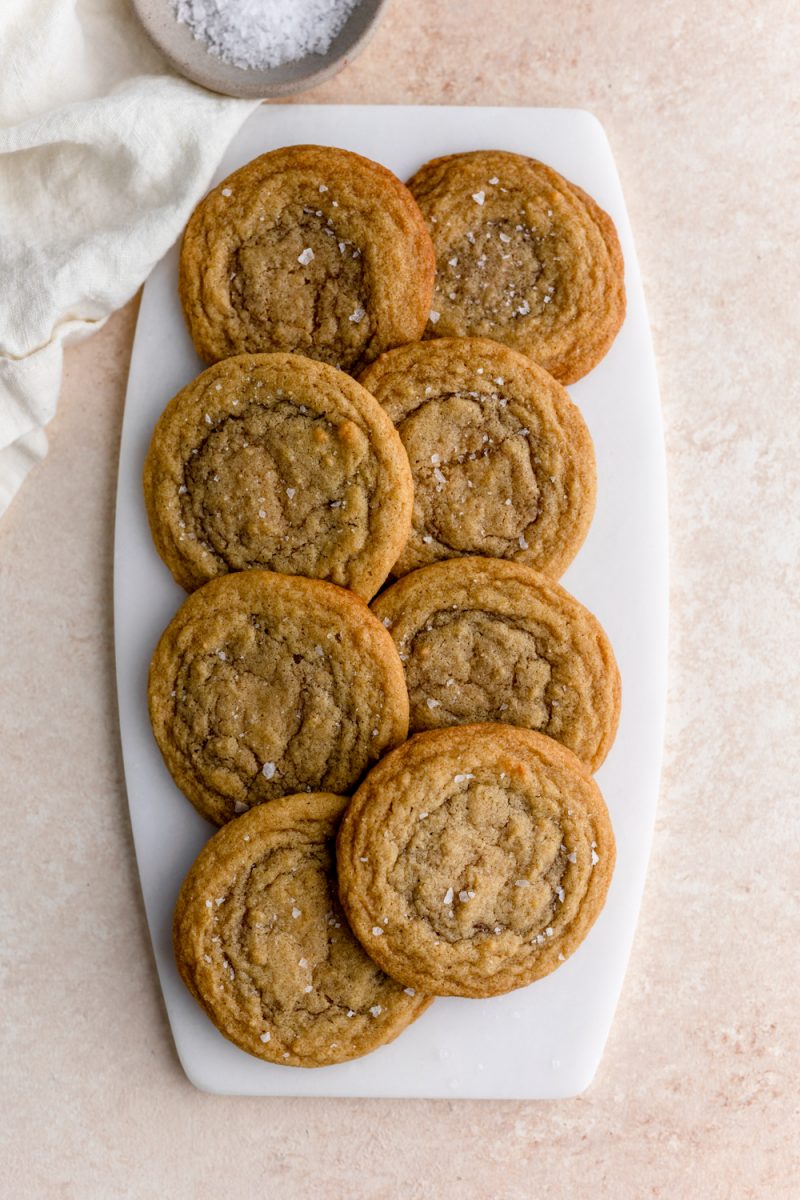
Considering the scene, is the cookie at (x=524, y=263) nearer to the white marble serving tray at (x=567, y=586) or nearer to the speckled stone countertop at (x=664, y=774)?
the white marble serving tray at (x=567, y=586)

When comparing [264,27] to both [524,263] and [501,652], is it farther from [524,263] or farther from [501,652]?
[501,652]

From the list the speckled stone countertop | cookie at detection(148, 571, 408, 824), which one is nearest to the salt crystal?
the speckled stone countertop

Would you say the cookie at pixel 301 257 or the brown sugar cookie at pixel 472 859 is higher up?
the cookie at pixel 301 257

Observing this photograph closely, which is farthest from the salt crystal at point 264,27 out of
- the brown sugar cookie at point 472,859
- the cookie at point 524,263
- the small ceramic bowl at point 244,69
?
the brown sugar cookie at point 472,859

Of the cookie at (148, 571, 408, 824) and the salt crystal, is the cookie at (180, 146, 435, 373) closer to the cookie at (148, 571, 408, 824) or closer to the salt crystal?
the salt crystal

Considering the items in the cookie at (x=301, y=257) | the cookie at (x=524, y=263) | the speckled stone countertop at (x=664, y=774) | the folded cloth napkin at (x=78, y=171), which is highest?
the folded cloth napkin at (x=78, y=171)

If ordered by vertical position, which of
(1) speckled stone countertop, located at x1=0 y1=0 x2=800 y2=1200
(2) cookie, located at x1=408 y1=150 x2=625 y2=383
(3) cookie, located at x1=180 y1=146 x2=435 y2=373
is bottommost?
(1) speckled stone countertop, located at x1=0 y1=0 x2=800 y2=1200
